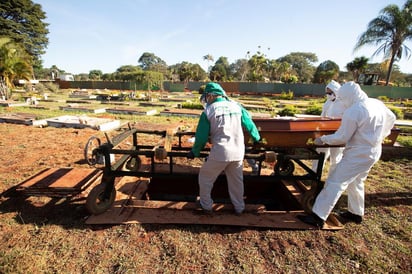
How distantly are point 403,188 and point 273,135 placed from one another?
114 inches

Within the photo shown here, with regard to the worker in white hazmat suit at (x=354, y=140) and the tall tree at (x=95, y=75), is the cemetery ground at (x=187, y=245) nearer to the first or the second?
the worker in white hazmat suit at (x=354, y=140)

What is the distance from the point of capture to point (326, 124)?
3371mm

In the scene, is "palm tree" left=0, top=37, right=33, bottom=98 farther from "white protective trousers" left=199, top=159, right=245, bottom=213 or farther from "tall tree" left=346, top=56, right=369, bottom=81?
"tall tree" left=346, top=56, right=369, bottom=81

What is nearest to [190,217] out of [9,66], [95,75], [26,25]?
[9,66]

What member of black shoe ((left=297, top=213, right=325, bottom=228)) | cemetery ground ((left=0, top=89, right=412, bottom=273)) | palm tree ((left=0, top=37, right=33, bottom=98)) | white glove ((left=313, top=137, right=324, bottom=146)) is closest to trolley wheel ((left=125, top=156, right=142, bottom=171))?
cemetery ground ((left=0, top=89, right=412, bottom=273))

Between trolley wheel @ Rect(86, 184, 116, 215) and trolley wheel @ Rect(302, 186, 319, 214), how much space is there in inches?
103

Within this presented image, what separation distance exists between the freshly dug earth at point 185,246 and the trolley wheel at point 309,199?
39cm

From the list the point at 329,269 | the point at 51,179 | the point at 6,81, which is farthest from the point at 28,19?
the point at 329,269

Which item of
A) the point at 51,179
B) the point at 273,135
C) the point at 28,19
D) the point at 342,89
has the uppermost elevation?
the point at 28,19

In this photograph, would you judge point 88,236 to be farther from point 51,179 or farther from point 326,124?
point 326,124

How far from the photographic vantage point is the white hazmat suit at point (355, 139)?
259 cm

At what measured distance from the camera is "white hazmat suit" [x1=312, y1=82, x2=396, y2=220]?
259cm

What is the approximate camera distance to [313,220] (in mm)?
2889

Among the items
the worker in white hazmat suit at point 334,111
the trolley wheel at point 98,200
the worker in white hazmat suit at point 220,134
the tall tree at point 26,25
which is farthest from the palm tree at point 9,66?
the tall tree at point 26,25
